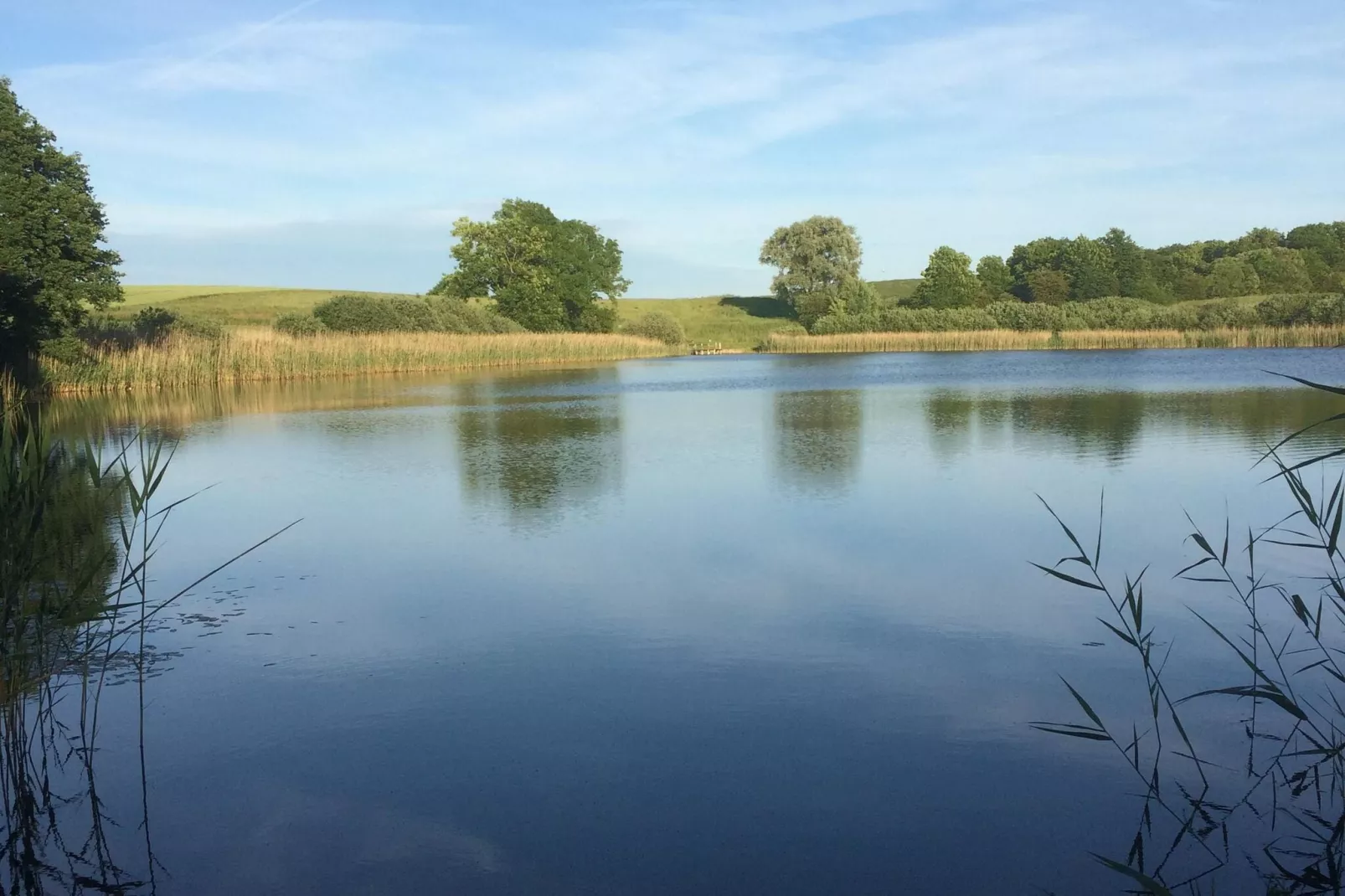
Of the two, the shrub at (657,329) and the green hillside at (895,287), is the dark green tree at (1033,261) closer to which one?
the green hillside at (895,287)

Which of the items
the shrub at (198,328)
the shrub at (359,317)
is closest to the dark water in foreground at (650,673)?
the shrub at (198,328)

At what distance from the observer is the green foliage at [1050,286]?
66.3 metres

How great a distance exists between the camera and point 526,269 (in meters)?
51.9

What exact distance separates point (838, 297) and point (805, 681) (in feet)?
202

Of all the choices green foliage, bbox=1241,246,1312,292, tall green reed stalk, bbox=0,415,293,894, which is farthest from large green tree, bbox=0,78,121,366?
green foliage, bbox=1241,246,1312,292

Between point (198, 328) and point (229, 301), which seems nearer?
point (198, 328)

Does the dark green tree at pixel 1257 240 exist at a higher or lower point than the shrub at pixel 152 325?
higher

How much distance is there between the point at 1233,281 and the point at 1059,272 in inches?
395

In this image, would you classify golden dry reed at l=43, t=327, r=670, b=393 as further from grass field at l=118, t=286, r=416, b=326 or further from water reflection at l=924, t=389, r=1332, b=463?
grass field at l=118, t=286, r=416, b=326

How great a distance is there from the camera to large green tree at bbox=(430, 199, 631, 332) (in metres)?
51.4

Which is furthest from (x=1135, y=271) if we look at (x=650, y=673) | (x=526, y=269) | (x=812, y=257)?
(x=650, y=673)

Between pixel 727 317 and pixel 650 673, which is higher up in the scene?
pixel 727 317

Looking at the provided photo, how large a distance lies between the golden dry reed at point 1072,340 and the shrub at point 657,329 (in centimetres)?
604

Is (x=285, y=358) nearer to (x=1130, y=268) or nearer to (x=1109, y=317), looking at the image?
(x=1109, y=317)
